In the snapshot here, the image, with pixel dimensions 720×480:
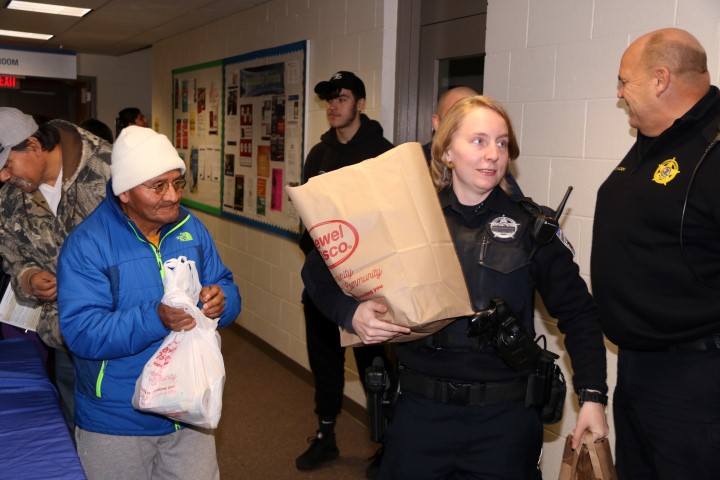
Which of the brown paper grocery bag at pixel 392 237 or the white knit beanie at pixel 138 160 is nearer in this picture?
the brown paper grocery bag at pixel 392 237

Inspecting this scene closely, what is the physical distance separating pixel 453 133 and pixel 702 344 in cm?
88

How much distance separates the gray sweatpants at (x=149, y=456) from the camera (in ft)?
6.43

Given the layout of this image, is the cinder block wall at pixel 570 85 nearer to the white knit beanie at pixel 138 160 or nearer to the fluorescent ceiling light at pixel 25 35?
the white knit beanie at pixel 138 160

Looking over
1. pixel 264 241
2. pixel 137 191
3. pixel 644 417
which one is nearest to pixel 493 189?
pixel 644 417

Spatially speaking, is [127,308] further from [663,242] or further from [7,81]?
[7,81]

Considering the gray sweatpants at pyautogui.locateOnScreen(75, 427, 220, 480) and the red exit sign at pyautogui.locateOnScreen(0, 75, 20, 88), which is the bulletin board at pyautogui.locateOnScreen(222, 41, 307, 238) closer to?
the gray sweatpants at pyautogui.locateOnScreen(75, 427, 220, 480)

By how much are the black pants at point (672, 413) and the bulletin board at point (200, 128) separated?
4945mm

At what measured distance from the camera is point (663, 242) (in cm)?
193

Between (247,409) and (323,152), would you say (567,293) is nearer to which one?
(323,152)

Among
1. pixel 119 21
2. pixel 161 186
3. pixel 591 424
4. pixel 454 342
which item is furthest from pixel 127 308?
pixel 119 21

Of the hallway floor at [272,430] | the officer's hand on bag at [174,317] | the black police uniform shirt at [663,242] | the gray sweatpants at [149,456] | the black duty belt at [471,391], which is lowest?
the hallway floor at [272,430]

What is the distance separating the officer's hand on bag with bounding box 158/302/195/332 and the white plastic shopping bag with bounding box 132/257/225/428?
0.04 ft

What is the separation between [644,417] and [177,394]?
1285mm

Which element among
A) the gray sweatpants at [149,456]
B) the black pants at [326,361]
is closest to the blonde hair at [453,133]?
the gray sweatpants at [149,456]
